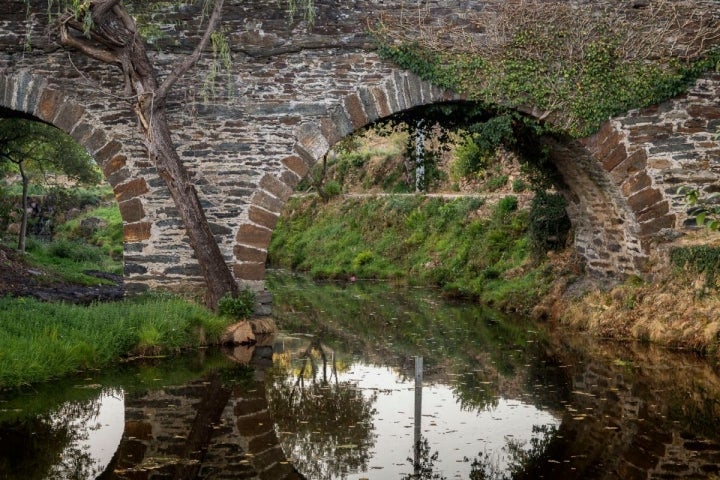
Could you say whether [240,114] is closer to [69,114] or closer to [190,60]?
[190,60]

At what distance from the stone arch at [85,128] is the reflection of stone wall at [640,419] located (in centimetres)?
594

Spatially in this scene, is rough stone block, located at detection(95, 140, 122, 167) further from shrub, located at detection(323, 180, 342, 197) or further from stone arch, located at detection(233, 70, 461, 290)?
shrub, located at detection(323, 180, 342, 197)

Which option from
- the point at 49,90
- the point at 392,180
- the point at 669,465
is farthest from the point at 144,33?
the point at 392,180

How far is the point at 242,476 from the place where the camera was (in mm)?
6004

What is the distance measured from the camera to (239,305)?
1164cm

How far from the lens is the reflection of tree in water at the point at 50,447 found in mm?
5973

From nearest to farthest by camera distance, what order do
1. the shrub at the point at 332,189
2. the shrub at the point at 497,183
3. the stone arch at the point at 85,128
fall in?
the stone arch at the point at 85,128 < the shrub at the point at 497,183 < the shrub at the point at 332,189

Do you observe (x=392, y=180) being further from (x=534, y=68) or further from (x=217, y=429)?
(x=217, y=429)

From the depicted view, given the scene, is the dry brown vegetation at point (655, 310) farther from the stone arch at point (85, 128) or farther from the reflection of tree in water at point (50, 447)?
the reflection of tree in water at point (50, 447)

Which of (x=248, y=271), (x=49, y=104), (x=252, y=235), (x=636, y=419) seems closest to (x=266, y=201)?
(x=252, y=235)

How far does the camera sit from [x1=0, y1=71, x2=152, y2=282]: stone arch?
39.0ft

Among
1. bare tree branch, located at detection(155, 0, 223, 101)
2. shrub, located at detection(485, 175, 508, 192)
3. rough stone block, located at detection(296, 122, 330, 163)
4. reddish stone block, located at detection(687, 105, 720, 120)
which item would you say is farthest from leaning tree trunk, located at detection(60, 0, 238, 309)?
shrub, located at detection(485, 175, 508, 192)

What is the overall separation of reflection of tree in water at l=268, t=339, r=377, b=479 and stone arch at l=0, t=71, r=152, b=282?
315cm

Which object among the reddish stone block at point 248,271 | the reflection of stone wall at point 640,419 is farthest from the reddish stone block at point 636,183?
the reddish stone block at point 248,271
